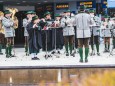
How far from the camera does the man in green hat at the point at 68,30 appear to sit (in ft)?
55.7

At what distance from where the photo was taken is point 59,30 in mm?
18172

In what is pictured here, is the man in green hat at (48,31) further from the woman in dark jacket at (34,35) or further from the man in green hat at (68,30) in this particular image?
the man in green hat at (68,30)

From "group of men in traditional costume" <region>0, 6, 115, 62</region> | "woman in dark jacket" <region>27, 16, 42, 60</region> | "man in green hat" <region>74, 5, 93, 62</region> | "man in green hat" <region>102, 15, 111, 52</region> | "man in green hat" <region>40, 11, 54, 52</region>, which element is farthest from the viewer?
"man in green hat" <region>102, 15, 111, 52</region>

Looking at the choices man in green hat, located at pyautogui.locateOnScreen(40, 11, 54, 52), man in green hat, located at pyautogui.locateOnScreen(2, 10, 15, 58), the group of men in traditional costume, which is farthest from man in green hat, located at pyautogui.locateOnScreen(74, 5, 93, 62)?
man in green hat, located at pyautogui.locateOnScreen(2, 10, 15, 58)

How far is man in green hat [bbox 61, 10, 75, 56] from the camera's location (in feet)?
55.7

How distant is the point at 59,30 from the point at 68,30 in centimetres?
103

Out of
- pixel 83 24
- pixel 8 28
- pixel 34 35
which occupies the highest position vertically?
pixel 83 24

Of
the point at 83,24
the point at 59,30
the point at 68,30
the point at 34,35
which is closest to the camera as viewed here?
the point at 83,24

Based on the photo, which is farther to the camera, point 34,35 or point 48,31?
point 48,31

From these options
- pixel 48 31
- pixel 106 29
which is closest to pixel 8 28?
pixel 48 31

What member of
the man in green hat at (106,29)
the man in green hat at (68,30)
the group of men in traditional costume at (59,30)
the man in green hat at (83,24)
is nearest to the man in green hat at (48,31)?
the group of men in traditional costume at (59,30)

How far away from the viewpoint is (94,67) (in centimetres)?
1285

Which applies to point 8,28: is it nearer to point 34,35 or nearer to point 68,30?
point 34,35

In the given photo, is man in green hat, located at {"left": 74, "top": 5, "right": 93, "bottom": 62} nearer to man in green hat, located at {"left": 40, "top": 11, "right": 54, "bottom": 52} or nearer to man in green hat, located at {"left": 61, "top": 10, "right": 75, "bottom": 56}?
man in green hat, located at {"left": 40, "top": 11, "right": 54, "bottom": 52}
